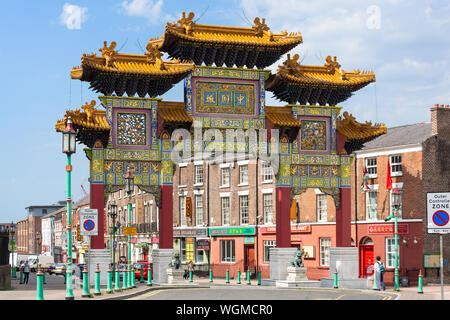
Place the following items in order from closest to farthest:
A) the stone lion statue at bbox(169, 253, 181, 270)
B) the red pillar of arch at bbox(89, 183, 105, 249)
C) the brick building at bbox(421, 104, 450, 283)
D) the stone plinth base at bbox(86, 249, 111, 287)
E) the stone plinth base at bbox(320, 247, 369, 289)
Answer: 1. the stone plinth base at bbox(86, 249, 111, 287)
2. the red pillar of arch at bbox(89, 183, 105, 249)
3. the stone lion statue at bbox(169, 253, 181, 270)
4. the stone plinth base at bbox(320, 247, 369, 289)
5. the brick building at bbox(421, 104, 450, 283)

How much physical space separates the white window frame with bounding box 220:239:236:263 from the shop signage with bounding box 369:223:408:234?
1544 cm

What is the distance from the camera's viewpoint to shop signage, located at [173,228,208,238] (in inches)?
2532

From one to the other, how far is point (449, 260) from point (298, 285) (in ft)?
47.3

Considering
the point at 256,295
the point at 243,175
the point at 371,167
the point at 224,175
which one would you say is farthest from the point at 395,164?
the point at 256,295

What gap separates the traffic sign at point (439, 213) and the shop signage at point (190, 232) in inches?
1763

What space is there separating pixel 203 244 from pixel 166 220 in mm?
28158

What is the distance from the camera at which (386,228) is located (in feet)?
160

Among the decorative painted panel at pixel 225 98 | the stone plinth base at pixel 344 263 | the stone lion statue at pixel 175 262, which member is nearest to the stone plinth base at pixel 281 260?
the stone plinth base at pixel 344 263

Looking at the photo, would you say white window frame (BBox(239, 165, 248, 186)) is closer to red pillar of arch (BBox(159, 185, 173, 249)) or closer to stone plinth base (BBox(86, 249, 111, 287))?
red pillar of arch (BBox(159, 185, 173, 249))

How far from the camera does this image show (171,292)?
31797 millimetres

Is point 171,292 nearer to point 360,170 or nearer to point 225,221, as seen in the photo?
point 360,170

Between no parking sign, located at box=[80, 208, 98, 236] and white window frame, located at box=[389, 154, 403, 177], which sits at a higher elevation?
white window frame, located at box=[389, 154, 403, 177]

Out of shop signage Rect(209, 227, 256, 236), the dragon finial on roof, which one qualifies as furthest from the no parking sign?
shop signage Rect(209, 227, 256, 236)

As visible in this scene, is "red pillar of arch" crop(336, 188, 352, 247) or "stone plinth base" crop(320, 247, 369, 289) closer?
"stone plinth base" crop(320, 247, 369, 289)
